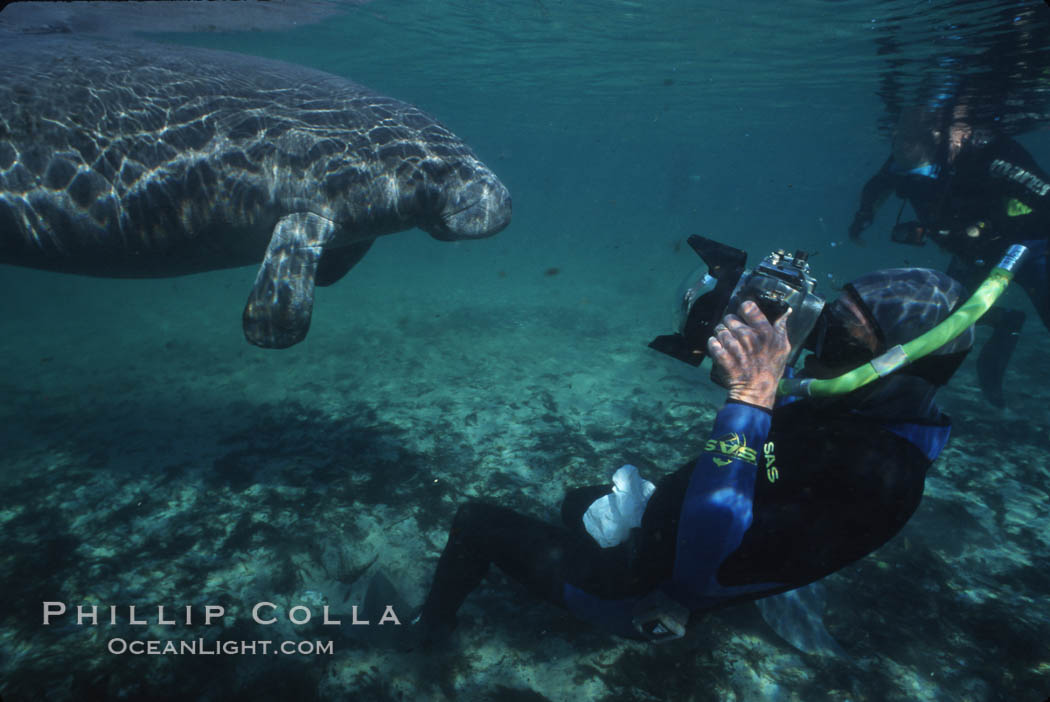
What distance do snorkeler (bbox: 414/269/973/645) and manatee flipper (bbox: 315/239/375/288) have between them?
13.1 feet

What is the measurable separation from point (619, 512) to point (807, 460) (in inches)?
43.4

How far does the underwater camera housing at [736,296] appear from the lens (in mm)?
1795

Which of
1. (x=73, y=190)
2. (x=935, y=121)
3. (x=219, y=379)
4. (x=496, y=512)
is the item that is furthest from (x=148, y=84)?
(x=935, y=121)

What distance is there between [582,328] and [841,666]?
969cm

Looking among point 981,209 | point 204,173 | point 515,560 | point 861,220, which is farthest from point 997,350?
point 204,173

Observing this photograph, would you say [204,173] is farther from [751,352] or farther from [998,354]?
[998,354]

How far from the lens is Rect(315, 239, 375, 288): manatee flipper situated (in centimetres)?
485

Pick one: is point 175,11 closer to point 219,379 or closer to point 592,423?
point 219,379

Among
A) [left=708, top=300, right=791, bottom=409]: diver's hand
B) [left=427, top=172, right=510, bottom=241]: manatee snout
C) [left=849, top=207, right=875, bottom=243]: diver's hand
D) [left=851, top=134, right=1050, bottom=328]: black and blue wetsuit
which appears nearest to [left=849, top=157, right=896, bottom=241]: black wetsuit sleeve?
[left=849, top=207, right=875, bottom=243]: diver's hand

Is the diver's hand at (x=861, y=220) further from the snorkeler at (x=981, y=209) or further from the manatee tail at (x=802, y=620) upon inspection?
the manatee tail at (x=802, y=620)

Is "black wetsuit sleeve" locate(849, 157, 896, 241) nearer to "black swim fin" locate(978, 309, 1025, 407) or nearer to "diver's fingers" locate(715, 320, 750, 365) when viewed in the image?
"black swim fin" locate(978, 309, 1025, 407)

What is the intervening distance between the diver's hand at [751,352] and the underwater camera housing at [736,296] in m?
0.05

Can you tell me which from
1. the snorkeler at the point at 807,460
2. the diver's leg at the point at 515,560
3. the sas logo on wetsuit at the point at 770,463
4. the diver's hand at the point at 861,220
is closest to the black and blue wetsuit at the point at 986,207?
the diver's hand at the point at 861,220

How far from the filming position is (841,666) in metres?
2.64
